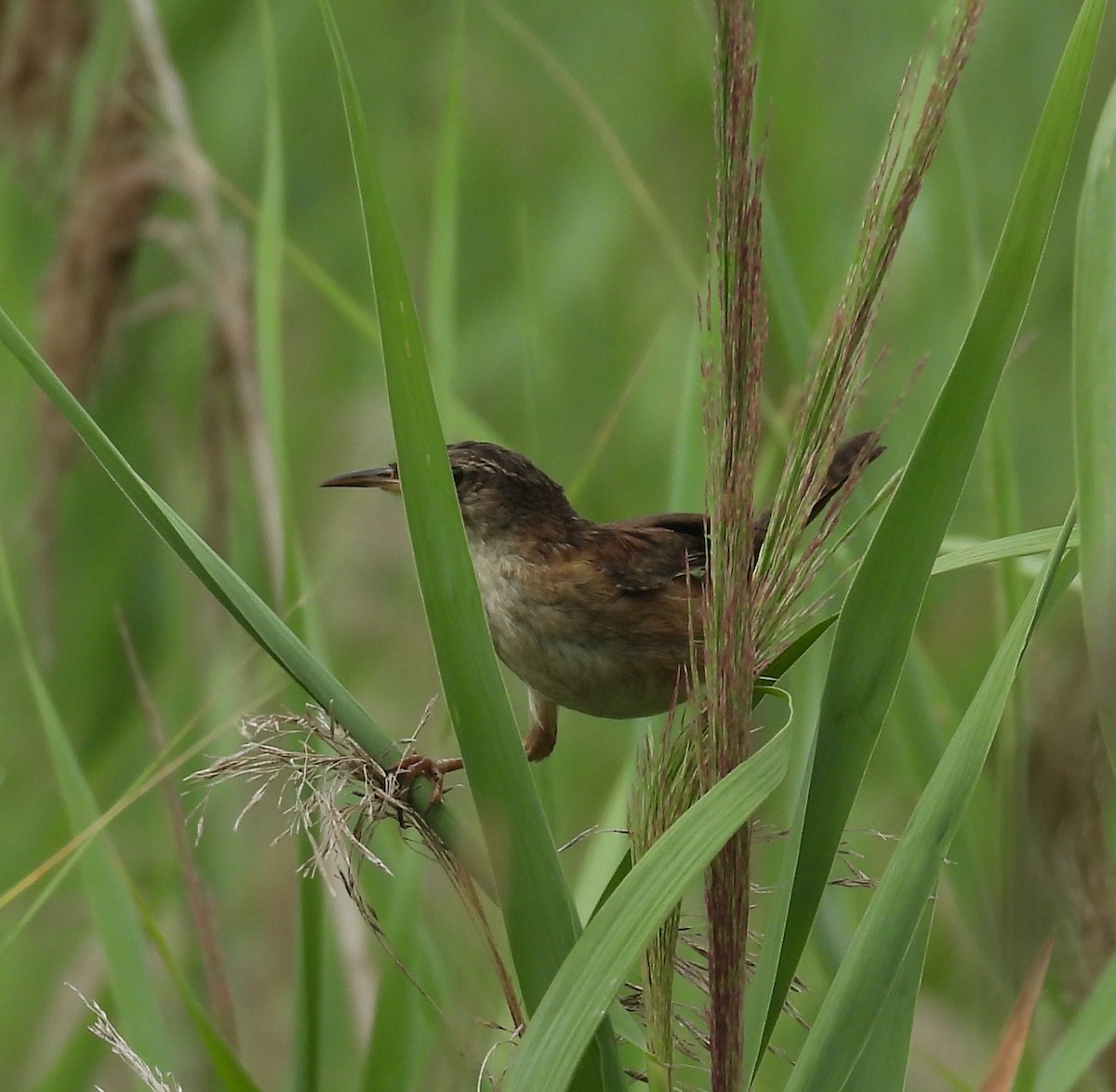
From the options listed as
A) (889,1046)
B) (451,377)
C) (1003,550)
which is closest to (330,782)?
(889,1046)

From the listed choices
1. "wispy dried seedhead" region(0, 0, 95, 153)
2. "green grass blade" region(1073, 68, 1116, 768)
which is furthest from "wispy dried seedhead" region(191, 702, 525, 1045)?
"wispy dried seedhead" region(0, 0, 95, 153)

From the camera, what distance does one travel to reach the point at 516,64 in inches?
160

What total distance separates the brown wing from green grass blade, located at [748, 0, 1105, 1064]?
104 cm

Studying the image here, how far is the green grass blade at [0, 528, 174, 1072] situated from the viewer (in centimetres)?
170

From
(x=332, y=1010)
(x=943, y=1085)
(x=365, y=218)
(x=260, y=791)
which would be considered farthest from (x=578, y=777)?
(x=365, y=218)

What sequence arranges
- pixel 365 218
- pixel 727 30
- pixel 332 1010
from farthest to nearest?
pixel 332 1010
pixel 365 218
pixel 727 30

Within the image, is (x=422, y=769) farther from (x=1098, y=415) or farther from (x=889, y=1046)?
(x=1098, y=415)

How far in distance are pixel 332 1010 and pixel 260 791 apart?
1.39 meters

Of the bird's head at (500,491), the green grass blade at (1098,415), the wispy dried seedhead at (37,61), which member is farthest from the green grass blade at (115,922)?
the wispy dried seedhead at (37,61)

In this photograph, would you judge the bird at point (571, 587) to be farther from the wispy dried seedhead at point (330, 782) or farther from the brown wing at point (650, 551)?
the wispy dried seedhead at point (330, 782)

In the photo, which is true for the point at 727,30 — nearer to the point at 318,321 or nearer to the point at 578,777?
the point at 578,777

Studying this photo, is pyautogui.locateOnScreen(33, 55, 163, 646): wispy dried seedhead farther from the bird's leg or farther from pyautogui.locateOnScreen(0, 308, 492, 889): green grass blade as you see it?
pyautogui.locateOnScreen(0, 308, 492, 889): green grass blade

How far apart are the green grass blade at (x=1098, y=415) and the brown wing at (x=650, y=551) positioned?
1124 millimetres

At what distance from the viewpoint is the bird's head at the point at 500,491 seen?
2445 millimetres
